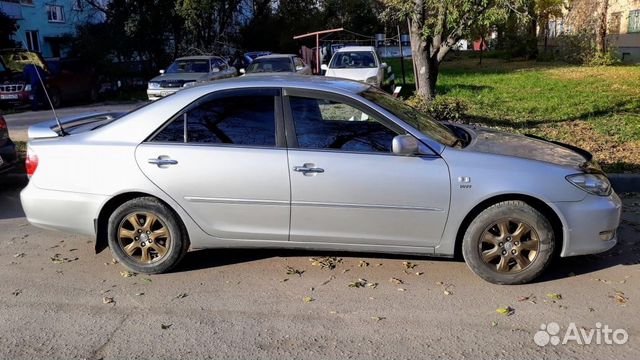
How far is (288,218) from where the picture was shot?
4586 millimetres

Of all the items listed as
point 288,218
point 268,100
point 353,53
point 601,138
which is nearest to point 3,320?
point 288,218

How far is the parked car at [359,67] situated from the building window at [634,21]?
1015 inches

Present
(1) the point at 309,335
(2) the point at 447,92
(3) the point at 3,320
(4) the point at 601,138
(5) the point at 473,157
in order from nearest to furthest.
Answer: (1) the point at 309,335
(3) the point at 3,320
(5) the point at 473,157
(4) the point at 601,138
(2) the point at 447,92

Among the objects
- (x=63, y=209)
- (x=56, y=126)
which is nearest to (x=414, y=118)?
(x=63, y=209)

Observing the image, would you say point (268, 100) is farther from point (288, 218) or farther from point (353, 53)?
point (353, 53)

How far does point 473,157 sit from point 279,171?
148cm

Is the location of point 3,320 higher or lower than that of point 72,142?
lower

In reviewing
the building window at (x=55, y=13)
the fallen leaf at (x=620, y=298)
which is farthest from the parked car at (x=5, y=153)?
the building window at (x=55, y=13)

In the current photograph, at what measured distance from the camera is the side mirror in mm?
4316

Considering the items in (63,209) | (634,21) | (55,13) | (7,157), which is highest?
(55,13)

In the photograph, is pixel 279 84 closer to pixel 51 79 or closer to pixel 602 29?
pixel 51 79

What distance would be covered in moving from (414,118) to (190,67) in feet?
47.6

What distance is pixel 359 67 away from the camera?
1731 centimetres

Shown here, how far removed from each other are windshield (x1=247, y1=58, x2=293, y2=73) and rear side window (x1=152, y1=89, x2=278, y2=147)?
520 inches
